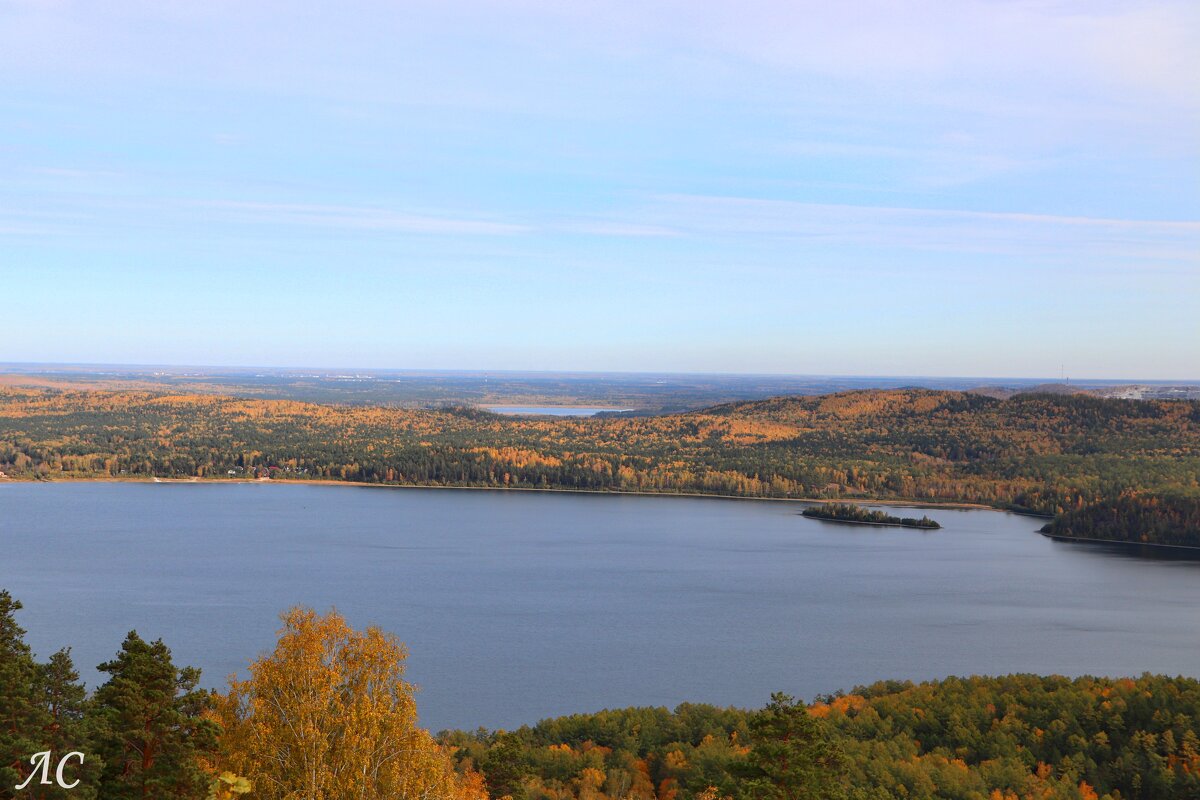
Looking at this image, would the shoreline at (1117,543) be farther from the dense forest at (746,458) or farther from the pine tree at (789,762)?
the pine tree at (789,762)

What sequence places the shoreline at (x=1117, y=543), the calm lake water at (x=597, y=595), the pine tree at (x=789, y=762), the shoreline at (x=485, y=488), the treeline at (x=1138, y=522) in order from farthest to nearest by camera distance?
the shoreline at (x=485, y=488) → the treeline at (x=1138, y=522) → the shoreline at (x=1117, y=543) → the calm lake water at (x=597, y=595) → the pine tree at (x=789, y=762)

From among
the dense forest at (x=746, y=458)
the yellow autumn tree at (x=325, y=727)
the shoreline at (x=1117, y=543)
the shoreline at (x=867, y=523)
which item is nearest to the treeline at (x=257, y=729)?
the yellow autumn tree at (x=325, y=727)

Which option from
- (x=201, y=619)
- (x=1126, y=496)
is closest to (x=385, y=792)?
(x=201, y=619)

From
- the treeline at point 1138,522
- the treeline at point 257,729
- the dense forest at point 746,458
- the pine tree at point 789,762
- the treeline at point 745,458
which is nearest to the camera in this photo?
the treeline at point 257,729

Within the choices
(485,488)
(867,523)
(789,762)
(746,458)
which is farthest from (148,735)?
(746,458)

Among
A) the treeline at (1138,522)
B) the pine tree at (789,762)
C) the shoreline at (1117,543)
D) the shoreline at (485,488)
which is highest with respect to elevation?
the pine tree at (789,762)

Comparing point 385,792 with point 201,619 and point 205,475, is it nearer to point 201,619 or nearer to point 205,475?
point 201,619

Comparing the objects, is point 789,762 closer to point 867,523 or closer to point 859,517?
point 867,523
